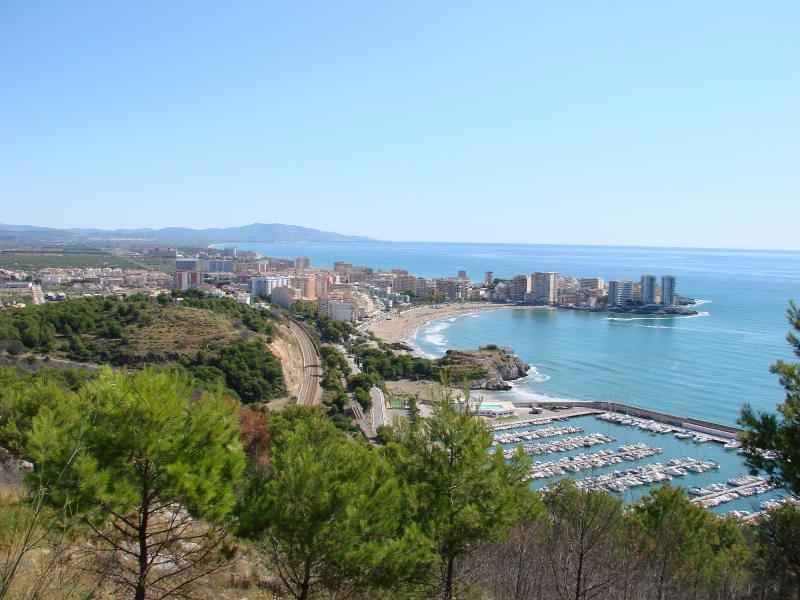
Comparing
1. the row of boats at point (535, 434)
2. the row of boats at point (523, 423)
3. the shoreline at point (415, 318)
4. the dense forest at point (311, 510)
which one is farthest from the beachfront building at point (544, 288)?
the dense forest at point (311, 510)

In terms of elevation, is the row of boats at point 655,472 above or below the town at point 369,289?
below

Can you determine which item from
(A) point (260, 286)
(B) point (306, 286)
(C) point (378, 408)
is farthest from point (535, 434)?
(A) point (260, 286)

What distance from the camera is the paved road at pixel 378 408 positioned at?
17270 mm

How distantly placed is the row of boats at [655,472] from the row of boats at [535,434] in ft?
9.93

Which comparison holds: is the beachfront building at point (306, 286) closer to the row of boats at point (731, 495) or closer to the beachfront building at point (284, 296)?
the beachfront building at point (284, 296)

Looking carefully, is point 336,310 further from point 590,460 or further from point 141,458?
point 141,458

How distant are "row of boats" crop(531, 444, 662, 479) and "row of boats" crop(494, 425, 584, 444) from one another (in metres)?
1.65

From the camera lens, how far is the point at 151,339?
64.5 feet

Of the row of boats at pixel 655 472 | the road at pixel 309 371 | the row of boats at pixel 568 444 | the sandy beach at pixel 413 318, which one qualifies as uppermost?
the road at pixel 309 371

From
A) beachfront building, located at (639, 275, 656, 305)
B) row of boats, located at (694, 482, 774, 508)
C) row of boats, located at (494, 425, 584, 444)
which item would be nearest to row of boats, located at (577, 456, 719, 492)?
row of boats, located at (694, 482, 774, 508)

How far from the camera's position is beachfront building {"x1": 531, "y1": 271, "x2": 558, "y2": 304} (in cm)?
5222

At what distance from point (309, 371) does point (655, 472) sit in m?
12.9

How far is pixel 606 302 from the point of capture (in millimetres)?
50062

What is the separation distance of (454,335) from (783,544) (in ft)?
108
